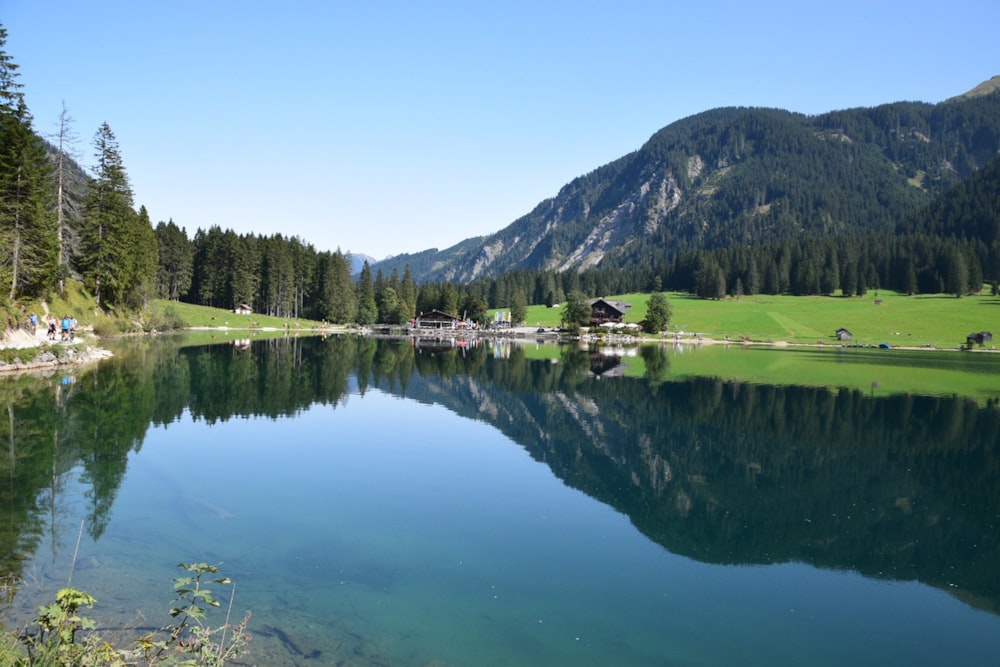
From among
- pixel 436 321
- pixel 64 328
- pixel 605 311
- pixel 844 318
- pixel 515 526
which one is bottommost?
pixel 515 526

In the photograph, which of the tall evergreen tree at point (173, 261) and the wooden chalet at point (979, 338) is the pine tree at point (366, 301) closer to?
the tall evergreen tree at point (173, 261)

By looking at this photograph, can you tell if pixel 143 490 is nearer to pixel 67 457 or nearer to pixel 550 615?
pixel 67 457

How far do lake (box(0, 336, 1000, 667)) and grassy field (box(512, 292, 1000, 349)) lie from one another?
80892 mm

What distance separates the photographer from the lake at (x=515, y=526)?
31.9 ft

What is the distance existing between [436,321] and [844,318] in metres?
89.1

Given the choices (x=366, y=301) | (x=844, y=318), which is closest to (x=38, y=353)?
(x=366, y=301)

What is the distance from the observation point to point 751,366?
6091cm

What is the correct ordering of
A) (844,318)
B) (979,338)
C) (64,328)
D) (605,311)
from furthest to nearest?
1. (605,311)
2. (844,318)
3. (979,338)
4. (64,328)

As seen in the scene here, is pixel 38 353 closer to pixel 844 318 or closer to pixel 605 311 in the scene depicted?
pixel 605 311

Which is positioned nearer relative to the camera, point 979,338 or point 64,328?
point 64,328

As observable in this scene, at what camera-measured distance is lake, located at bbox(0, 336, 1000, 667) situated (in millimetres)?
9719

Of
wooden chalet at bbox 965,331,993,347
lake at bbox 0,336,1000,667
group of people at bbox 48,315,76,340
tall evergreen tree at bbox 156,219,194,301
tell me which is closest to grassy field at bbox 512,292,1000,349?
wooden chalet at bbox 965,331,993,347

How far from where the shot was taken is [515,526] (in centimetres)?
1492

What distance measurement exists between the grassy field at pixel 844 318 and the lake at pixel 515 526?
3185 inches
